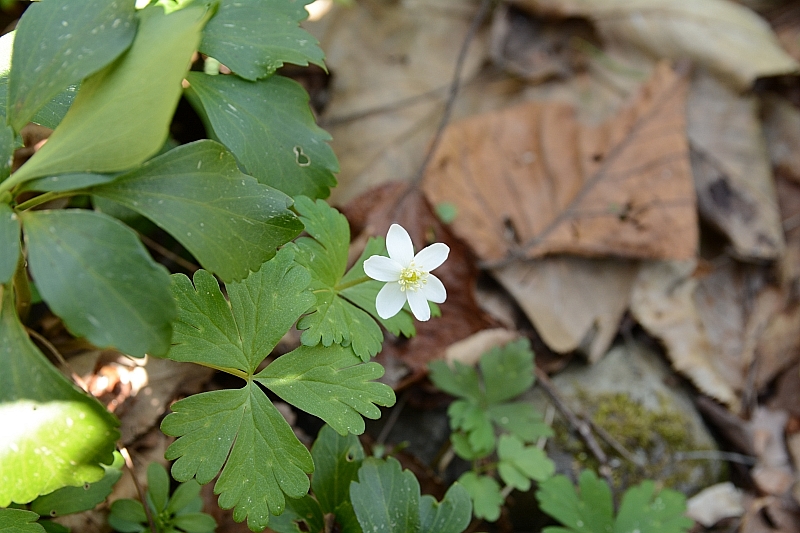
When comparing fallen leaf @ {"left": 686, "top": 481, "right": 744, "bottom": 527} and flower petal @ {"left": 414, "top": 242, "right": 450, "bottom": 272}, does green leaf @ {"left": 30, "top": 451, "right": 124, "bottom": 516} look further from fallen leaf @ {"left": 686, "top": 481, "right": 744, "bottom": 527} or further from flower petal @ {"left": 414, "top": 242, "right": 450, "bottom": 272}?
fallen leaf @ {"left": 686, "top": 481, "right": 744, "bottom": 527}

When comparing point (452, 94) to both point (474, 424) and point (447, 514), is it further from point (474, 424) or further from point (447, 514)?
point (447, 514)

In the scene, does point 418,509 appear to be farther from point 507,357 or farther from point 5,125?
point 5,125

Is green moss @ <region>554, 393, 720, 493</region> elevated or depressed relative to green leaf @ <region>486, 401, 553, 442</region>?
depressed

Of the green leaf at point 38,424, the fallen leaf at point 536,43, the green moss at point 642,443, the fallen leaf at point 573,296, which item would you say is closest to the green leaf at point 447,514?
the green leaf at point 38,424

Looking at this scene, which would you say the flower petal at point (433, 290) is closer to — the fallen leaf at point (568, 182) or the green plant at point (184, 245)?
the green plant at point (184, 245)

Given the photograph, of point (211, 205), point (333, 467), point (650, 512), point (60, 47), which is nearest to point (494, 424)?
point (650, 512)

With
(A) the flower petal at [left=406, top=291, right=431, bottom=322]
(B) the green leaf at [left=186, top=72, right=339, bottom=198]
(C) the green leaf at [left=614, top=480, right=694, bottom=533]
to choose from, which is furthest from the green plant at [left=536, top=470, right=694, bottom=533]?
(B) the green leaf at [left=186, top=72, right=339, bottom=198]
